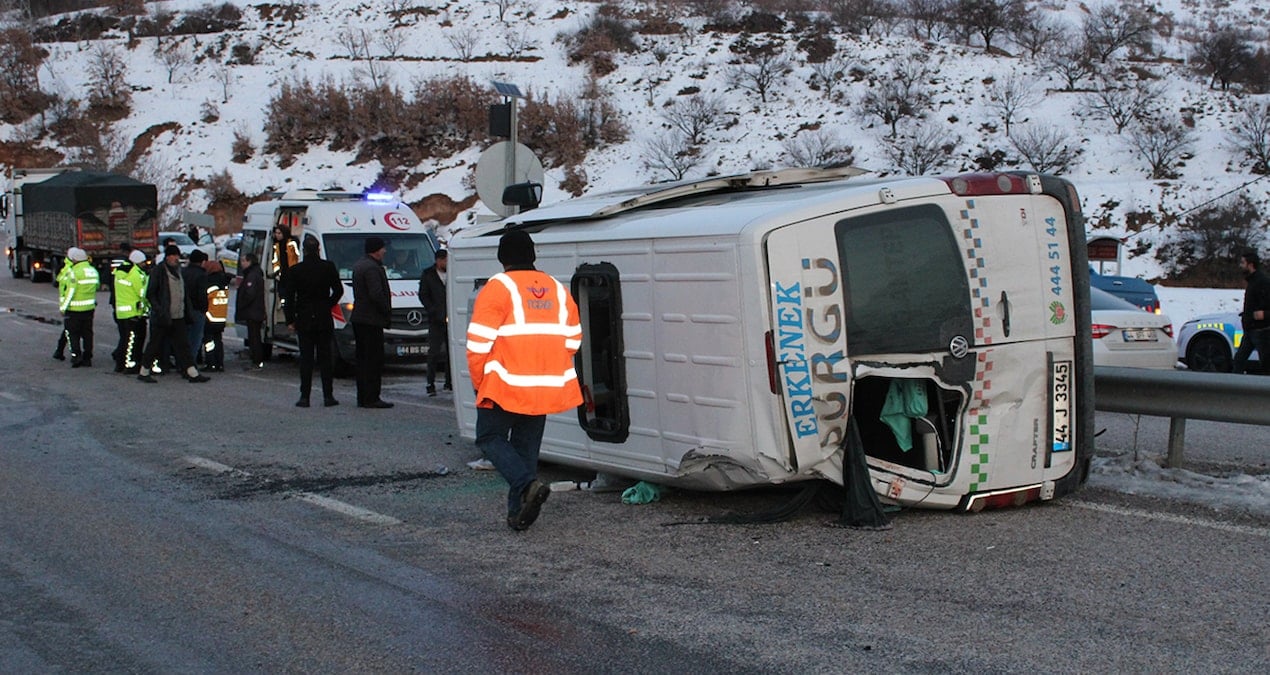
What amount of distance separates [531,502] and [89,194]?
31.3 metres

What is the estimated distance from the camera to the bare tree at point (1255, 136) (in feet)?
137

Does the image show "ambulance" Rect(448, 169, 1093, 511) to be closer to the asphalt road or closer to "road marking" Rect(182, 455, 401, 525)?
the asphalt road

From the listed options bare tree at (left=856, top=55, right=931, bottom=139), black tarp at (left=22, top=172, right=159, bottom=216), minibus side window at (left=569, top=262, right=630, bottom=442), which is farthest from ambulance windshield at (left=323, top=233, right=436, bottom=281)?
bare tree at (left=856, top=55, right=931, bottom=139)

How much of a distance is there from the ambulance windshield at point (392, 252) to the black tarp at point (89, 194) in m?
20.1

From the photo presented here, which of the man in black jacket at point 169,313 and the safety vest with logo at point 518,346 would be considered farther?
the man in black jacket at point 169,313

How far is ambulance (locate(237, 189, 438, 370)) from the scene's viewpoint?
16.7 meters

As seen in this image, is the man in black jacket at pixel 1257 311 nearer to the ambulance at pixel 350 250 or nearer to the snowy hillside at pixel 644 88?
the ambulance at pixel 350 250

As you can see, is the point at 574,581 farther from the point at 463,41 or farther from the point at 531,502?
the point at 463,41

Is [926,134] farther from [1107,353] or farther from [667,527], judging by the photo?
[667,527]

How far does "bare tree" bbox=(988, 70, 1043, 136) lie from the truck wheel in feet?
101

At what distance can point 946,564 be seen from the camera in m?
6.13

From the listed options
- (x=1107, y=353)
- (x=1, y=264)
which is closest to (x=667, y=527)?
(x=1107, y=353)

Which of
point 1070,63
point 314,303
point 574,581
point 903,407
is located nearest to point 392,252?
point 314,303

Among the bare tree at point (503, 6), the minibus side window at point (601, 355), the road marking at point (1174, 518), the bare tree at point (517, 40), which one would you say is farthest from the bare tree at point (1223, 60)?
the minibus side window at point (601, 355)
